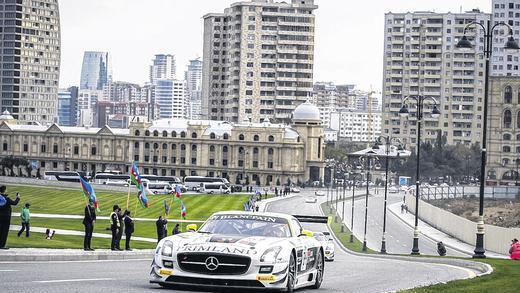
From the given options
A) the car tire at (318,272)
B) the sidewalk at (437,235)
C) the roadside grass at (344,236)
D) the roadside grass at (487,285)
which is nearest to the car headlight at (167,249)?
the car tire at (318,272)

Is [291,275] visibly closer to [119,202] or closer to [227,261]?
[227,261]

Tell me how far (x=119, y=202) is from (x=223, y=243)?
110 metres

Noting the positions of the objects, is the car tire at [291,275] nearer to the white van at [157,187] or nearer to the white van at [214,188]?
the white van at [157,187]

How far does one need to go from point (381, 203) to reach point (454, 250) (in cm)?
8042

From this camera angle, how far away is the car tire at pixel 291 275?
20.2m

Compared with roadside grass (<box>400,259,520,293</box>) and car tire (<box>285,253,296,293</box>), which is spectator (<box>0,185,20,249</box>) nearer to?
car tire (<box>285,253,296,293</box>)

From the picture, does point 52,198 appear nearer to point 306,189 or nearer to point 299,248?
point 306,189

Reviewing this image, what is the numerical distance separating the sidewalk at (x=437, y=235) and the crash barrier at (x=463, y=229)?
1.86 feet

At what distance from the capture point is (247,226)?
2166cm

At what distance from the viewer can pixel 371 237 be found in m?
105

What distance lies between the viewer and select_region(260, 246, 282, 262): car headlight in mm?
19688

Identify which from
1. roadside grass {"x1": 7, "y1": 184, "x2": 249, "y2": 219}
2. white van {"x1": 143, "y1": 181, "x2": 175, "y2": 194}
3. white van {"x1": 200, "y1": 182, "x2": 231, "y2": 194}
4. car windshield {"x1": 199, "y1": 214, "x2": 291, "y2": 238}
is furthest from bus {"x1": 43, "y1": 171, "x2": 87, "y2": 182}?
car windshield {"x1": 199, "y1": 214, "x2": 291, "y2": 238}

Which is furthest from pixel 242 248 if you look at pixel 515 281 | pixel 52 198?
pixel 52 198

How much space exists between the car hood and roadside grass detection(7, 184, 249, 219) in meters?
88.7
